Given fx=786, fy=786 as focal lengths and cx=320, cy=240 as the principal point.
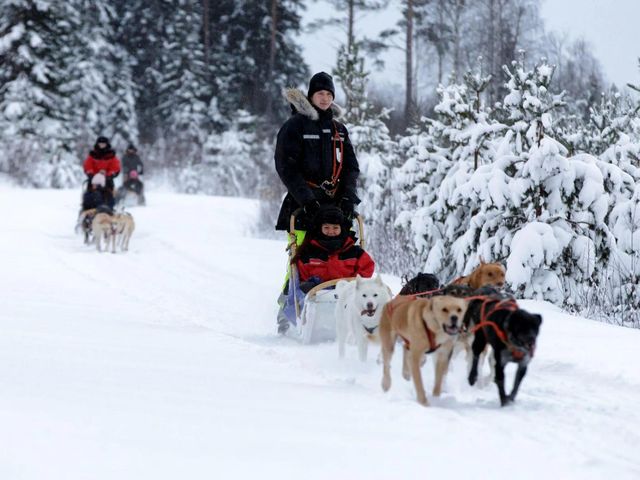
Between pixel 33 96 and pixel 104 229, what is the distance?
13.1 meters

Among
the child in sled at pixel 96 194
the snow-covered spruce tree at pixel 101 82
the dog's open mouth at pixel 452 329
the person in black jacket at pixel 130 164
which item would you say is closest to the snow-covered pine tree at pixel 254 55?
the snow-covered spruce tree at pixel 101 82

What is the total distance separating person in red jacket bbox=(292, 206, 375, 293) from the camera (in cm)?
583

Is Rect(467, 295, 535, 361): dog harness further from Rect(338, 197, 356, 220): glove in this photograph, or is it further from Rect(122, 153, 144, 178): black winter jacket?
Rect(122, 153, 144, 178): black winter jacket

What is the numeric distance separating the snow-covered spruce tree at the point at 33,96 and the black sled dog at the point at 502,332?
20.8 m

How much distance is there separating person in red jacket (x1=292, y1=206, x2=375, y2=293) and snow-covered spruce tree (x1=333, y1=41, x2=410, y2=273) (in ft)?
15.4

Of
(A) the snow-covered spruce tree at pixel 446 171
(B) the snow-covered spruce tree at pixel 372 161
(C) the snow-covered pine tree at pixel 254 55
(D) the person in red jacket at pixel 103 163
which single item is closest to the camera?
(A) the snow-covered spruce tree at pixel 446 171

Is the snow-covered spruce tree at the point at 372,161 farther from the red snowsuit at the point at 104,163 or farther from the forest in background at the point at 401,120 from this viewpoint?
the red snowsuit at the point at 104,163

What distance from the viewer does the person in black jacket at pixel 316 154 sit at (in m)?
5.91

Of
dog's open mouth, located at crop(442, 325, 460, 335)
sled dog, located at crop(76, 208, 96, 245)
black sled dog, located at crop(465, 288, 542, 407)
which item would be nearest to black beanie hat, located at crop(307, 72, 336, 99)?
black sled dog, located at crop(465, 288, 542, 407)

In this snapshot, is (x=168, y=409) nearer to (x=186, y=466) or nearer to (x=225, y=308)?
(x=186, y=466)

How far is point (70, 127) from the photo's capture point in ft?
81.5

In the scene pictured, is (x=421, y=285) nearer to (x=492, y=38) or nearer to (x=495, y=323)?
(x=495, y=323)

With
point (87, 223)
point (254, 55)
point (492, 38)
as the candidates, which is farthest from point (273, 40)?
point (87, 223)

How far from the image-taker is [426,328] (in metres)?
3.70
